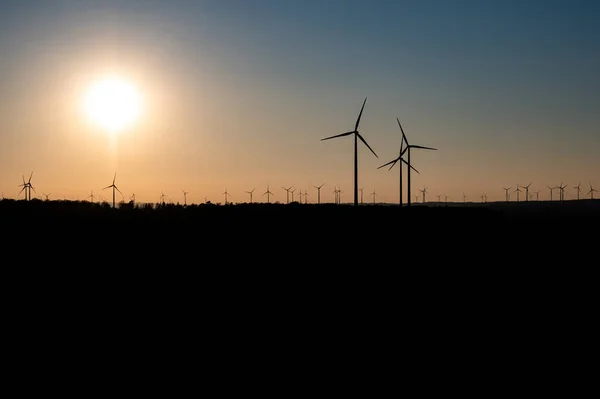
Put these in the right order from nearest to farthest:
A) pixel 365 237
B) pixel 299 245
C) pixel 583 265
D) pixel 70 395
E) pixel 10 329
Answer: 1. pixel 70 395
2. pixel 10 329
3. pixel 299 245
4. pixel 365 237
5. pixel 583 265

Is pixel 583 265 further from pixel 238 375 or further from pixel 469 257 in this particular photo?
pixel 238 375

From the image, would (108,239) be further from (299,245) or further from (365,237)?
(365,237)

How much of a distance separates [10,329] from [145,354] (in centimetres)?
555

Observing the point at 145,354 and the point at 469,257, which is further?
the point at 469,257

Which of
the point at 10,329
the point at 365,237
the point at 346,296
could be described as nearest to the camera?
the point at 10,329

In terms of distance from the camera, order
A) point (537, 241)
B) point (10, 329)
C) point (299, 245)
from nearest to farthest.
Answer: point (10, 329) → point (299, 245) → point (537, 241)

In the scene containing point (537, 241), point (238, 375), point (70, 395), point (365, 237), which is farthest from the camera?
point (537, 241)

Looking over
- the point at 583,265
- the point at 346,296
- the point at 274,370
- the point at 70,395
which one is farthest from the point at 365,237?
the point at 70,395

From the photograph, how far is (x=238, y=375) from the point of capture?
20.4m

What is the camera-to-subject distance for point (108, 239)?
36.1m

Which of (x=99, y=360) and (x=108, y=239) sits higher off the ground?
(x=108, y=239)

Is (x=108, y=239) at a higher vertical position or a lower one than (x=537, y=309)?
higher

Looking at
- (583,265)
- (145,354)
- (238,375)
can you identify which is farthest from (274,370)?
(583,265)

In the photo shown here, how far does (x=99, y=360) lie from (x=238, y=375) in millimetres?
4704
